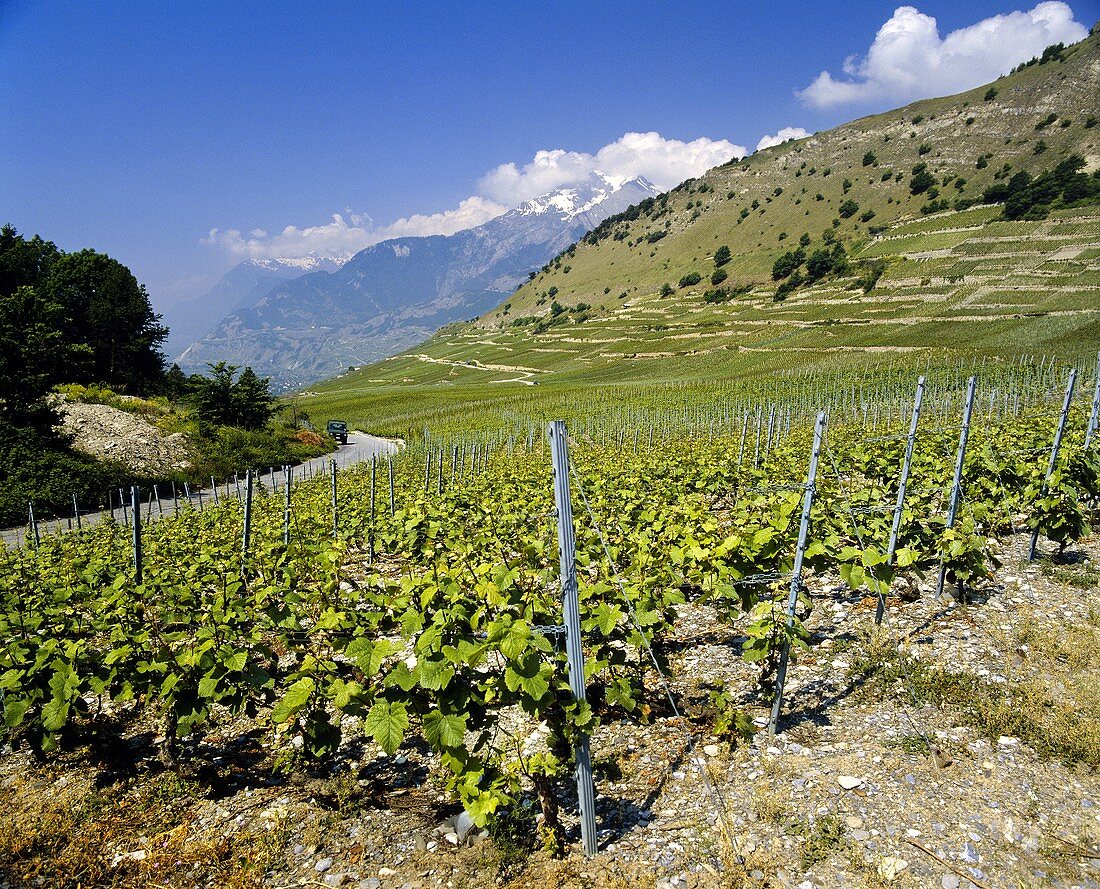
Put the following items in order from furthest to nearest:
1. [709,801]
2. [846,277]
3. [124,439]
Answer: [846,277] → [124,439] → [709,801]

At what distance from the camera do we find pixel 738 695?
5855mm

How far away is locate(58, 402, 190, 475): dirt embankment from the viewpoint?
2975 cm

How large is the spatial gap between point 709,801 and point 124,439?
3723 centimetres

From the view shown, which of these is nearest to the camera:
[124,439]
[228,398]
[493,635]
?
[493,635]

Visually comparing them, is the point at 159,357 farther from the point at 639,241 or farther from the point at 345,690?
the point at 639,241

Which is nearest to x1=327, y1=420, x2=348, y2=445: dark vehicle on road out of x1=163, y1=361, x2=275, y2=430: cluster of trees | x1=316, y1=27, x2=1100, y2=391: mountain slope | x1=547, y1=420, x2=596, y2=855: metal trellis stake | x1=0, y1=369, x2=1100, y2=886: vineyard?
x1=163, y1=361, x2=275, y2=430: cluster of trees

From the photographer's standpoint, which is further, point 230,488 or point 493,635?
point 230,488

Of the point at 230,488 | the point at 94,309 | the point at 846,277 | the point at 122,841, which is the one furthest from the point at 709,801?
the point at 846,277

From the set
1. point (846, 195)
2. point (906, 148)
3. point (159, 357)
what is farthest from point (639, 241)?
point (159, 357)

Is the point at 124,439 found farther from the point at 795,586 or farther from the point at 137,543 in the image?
the point at 795,586

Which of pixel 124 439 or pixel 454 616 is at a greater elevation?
pixel 454 616

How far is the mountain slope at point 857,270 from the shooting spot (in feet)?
222

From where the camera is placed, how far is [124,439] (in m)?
31.1

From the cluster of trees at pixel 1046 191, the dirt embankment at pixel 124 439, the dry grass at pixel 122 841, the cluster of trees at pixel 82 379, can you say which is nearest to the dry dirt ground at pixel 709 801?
the dry grass at pixel 122 841
